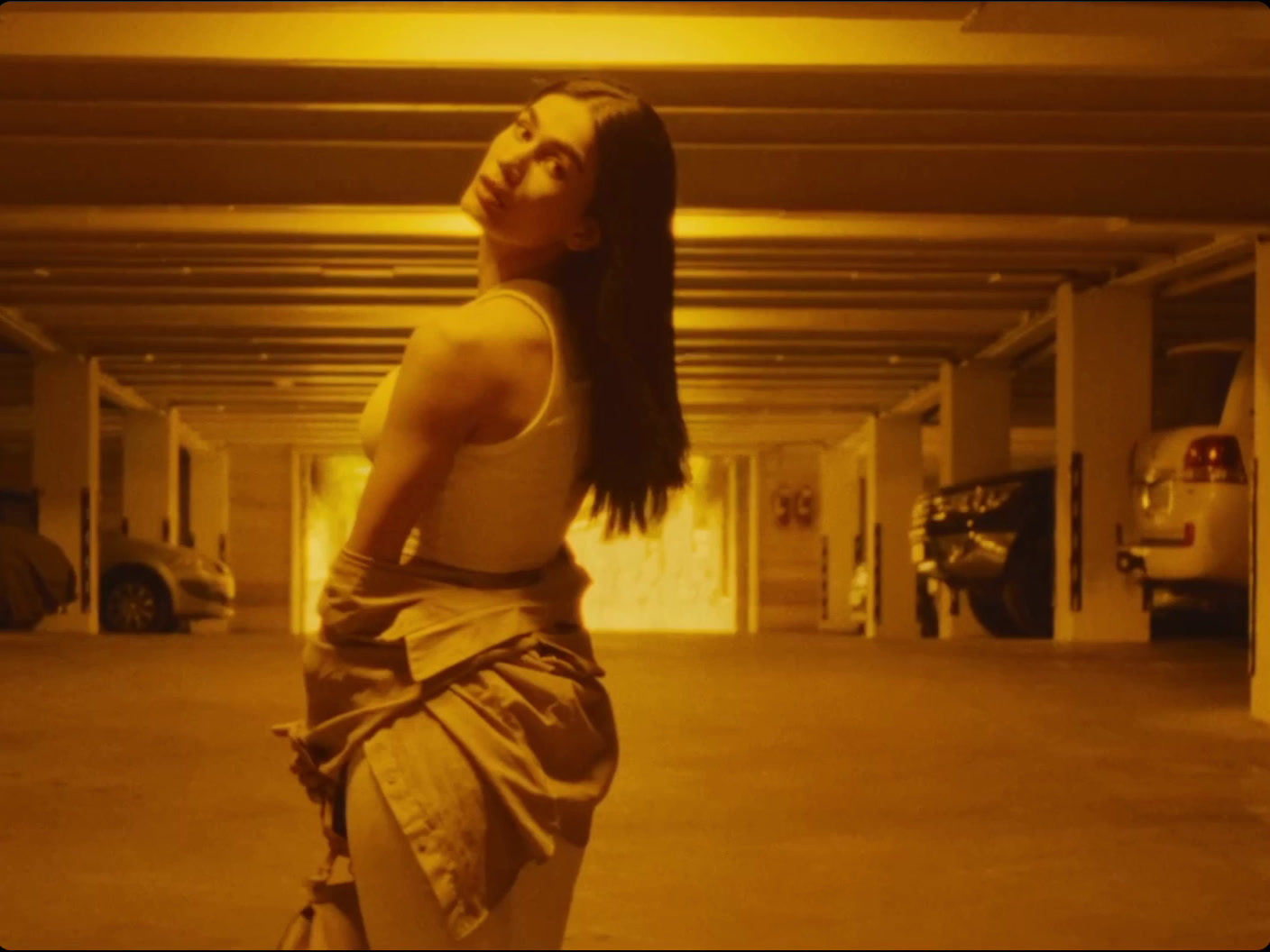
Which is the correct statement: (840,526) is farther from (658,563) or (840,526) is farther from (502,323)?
(502,323)

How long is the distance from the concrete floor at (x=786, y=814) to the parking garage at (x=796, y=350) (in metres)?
0.03

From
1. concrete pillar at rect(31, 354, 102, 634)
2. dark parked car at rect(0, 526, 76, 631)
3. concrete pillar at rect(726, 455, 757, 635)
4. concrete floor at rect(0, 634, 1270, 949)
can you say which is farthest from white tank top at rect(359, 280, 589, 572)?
concrete pillar at rect(726, 455, 757, 635)

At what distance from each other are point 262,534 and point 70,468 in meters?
9.90

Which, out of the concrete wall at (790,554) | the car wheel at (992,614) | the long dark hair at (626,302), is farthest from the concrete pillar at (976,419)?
the long dark hair at (626,302)

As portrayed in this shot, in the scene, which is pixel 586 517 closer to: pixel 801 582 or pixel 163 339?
pixel 163 339

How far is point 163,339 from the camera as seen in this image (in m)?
15.4

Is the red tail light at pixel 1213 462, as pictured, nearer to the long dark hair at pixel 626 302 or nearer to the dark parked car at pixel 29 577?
the long dark hair at pixel 626 302

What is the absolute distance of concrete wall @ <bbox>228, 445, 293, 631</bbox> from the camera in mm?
25922

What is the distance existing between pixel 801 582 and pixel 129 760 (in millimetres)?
20036

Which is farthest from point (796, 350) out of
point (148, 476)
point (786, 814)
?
point (786, 814)

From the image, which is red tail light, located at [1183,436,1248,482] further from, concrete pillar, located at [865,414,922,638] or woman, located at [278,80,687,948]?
concrete pillar, located at [865,414,922,638]

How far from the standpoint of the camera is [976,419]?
1639 centimetres

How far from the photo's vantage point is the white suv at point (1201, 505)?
9.18 m

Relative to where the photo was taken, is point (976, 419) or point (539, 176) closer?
point (539, 176)
